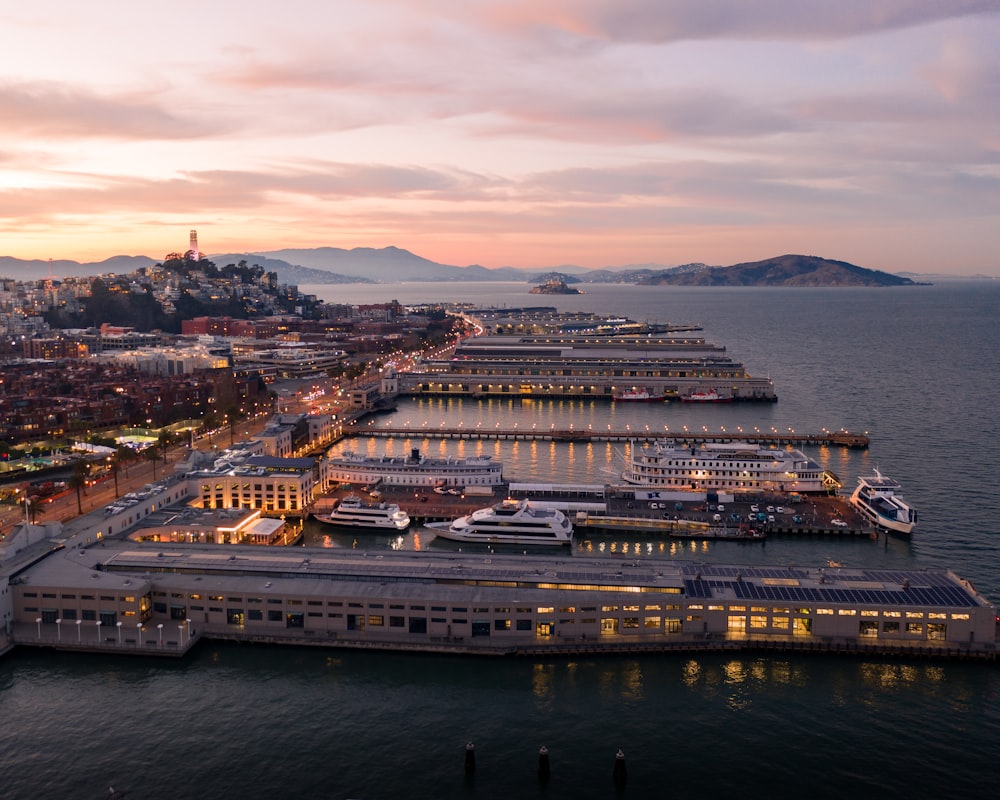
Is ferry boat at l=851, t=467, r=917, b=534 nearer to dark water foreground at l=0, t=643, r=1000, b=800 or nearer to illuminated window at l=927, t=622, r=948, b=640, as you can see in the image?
illuminated window at l=927, t=622, r=948, b=640

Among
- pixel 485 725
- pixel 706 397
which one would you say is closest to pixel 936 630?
pixel 485 725

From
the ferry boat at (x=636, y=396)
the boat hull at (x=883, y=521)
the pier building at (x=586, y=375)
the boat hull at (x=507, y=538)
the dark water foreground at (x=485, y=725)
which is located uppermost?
the pier building at (x=586, y=375)

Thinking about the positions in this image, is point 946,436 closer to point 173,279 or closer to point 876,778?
point 876,778

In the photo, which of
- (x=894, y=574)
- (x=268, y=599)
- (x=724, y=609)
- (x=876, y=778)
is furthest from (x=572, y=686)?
(x=894, y=574)

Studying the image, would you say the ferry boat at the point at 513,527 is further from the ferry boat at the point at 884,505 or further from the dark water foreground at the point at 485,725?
the ferry boat at the point at 884,505

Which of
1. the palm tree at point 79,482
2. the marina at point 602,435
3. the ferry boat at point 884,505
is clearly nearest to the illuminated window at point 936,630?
the ferry boat at point 884,505

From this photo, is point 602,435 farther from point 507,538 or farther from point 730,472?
point 507,538

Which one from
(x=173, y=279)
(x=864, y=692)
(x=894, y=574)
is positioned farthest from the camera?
(x=173, y=279)
